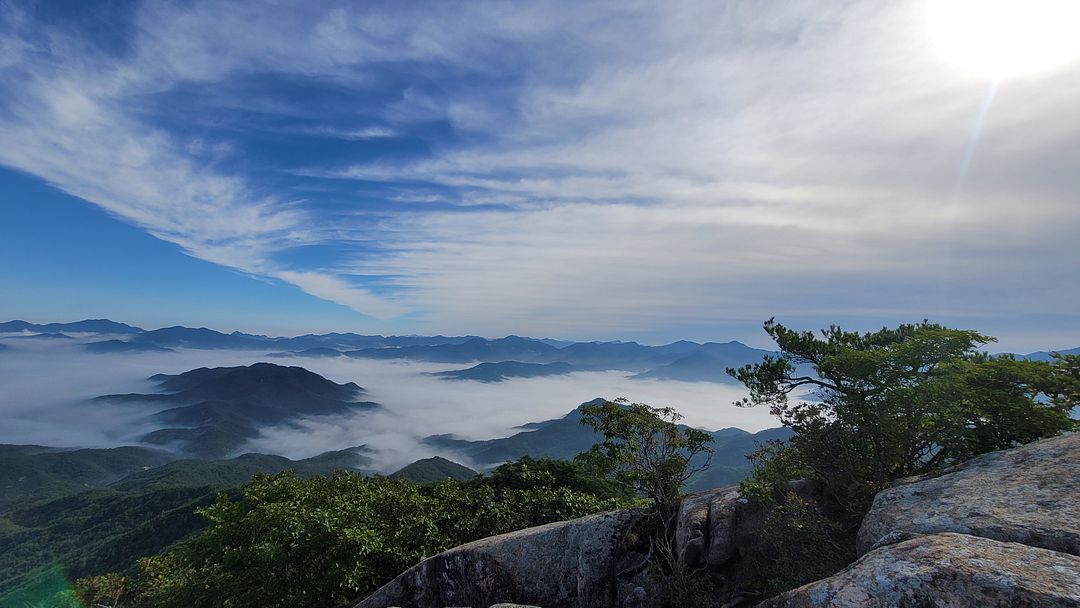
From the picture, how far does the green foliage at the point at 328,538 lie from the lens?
19.2m

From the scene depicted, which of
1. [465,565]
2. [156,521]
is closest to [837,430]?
[465,565]

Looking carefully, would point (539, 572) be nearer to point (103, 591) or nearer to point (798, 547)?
point (798, 547)

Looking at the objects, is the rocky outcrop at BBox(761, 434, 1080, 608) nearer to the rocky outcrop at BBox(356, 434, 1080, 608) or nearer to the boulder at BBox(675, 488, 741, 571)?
the rocky outcrop at BBox(356, 434, 1080, 608)

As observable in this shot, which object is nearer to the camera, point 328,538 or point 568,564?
point 568,564

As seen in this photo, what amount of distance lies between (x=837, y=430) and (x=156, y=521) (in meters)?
194

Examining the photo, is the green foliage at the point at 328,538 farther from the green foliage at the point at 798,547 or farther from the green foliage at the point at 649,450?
the green foliage at the point at 798,547

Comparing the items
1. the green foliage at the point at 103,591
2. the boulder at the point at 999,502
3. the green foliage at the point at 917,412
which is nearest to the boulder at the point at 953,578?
the boulder at the point at 999,502

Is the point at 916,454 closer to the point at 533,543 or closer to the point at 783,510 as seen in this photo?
the point at 783,510

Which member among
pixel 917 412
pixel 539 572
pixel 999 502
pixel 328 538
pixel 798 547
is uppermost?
pixel 917 412

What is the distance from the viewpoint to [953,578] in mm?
6871

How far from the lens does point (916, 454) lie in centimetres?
1320

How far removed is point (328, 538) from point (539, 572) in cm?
934

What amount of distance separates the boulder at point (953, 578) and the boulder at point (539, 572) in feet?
29.5

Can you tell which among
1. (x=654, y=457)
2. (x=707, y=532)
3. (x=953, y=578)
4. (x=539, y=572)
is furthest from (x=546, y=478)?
(x=953, y=578)
